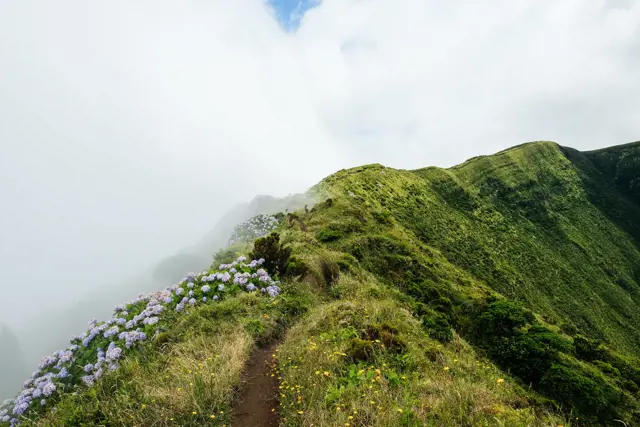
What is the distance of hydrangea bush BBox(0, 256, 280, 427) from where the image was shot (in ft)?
25.2

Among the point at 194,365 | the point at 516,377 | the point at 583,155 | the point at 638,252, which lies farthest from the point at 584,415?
the point at 583,155

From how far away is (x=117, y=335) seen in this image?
917cm

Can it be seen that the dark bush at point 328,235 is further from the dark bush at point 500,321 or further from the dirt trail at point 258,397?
the dirt trail at point 258,397

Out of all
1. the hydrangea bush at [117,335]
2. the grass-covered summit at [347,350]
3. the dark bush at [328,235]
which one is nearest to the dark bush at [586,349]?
the grass-covered summit at [347,350]

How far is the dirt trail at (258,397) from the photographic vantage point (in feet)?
19.1

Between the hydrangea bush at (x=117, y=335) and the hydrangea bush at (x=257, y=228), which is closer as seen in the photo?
the hydrangea bush at (x=117, y=335)

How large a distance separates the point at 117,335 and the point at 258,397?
16.6 feet

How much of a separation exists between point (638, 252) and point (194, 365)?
78627 mm

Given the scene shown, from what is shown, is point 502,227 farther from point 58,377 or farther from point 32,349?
point 32,349

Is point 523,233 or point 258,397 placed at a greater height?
point 258,397

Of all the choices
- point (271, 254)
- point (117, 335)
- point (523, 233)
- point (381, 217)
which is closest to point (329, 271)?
point (271, 254)

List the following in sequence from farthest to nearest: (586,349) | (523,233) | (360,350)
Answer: (523,233), (586,349), (360,350)

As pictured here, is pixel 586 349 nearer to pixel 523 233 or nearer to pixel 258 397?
pixel 258 397

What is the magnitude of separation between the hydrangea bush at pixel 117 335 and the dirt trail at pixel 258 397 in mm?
3054
